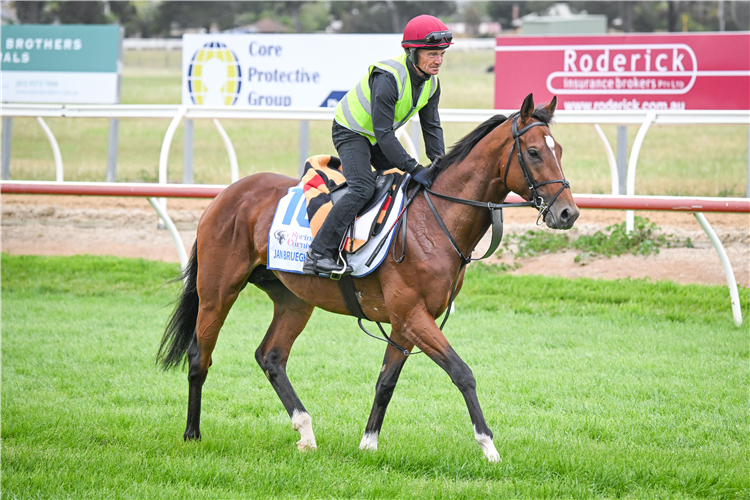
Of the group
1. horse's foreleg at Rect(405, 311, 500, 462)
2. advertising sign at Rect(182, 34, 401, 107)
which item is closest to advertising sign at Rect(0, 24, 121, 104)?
advertising sign at Rect(182, 34, 401, 107)

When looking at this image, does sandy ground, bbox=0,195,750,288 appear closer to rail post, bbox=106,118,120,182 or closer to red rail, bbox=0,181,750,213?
rail post, bbox=106,118,120,182

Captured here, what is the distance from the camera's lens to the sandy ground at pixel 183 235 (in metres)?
9.33

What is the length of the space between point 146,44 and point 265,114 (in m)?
38.9

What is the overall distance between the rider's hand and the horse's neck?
0.16 metres

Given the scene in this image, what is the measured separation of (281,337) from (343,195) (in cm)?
121

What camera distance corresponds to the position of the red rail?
23.5 feet

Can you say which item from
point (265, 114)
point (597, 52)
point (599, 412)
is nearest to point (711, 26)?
point (597, 52)

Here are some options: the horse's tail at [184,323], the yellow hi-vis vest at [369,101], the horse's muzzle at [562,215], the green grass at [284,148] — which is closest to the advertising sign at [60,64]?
the green grass at [284,148]

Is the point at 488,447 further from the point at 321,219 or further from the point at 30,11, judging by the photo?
the point at 30,11

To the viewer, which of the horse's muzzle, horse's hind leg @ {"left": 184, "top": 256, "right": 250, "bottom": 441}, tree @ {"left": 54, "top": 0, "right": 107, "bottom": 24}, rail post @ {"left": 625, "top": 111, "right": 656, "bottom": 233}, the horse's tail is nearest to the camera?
the horse's muzzle

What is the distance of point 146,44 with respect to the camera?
45438 mm

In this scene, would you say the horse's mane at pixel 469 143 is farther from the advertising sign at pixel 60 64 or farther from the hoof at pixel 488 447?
the advertising sign at pixel 60 64

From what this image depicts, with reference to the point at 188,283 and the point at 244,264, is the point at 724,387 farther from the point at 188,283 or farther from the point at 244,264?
→ the point at 188,283

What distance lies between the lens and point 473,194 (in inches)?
183
